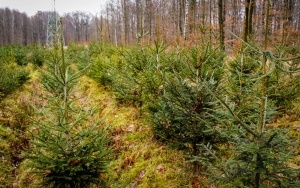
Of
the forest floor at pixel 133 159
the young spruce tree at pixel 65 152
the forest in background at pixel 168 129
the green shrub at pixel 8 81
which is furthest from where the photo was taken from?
the green shrub at pixel 8 81

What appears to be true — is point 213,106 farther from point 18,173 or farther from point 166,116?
point 18,173

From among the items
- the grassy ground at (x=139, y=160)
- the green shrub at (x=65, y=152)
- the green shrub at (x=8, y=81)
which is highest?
the green shrub at (x=8, y=81)

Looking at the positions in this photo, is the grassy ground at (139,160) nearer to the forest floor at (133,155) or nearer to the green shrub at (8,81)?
the forest floor at (133,155)

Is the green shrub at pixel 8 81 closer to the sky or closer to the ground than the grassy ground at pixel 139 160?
closer to the sky

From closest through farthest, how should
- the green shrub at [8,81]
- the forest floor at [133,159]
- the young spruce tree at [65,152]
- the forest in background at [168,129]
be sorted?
the forest in background at [168,129] → the young spruce tree at [65,152] → the forest floor at [133,159] → the green shrub at [8,81]

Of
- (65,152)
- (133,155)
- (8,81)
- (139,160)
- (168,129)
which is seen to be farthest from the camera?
(8,81)

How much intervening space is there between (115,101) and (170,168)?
11.9 ft

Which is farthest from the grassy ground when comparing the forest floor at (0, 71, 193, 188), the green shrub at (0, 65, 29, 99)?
the green shrub at (0, 65, 29, 99)

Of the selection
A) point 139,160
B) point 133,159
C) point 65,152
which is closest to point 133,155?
point 133,159

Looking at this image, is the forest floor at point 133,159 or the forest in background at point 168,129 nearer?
the forest in background at point 168,129

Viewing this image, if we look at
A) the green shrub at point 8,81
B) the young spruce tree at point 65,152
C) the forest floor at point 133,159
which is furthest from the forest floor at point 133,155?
the green shrub at point 8,81

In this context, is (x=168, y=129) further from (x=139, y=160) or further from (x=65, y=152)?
(x=65, y=152)

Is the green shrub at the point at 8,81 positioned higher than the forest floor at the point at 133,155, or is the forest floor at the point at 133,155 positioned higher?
the green shrub at the point at 8,81

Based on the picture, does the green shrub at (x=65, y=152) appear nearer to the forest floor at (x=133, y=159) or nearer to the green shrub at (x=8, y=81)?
the forest floor at (x=133, y=159)
